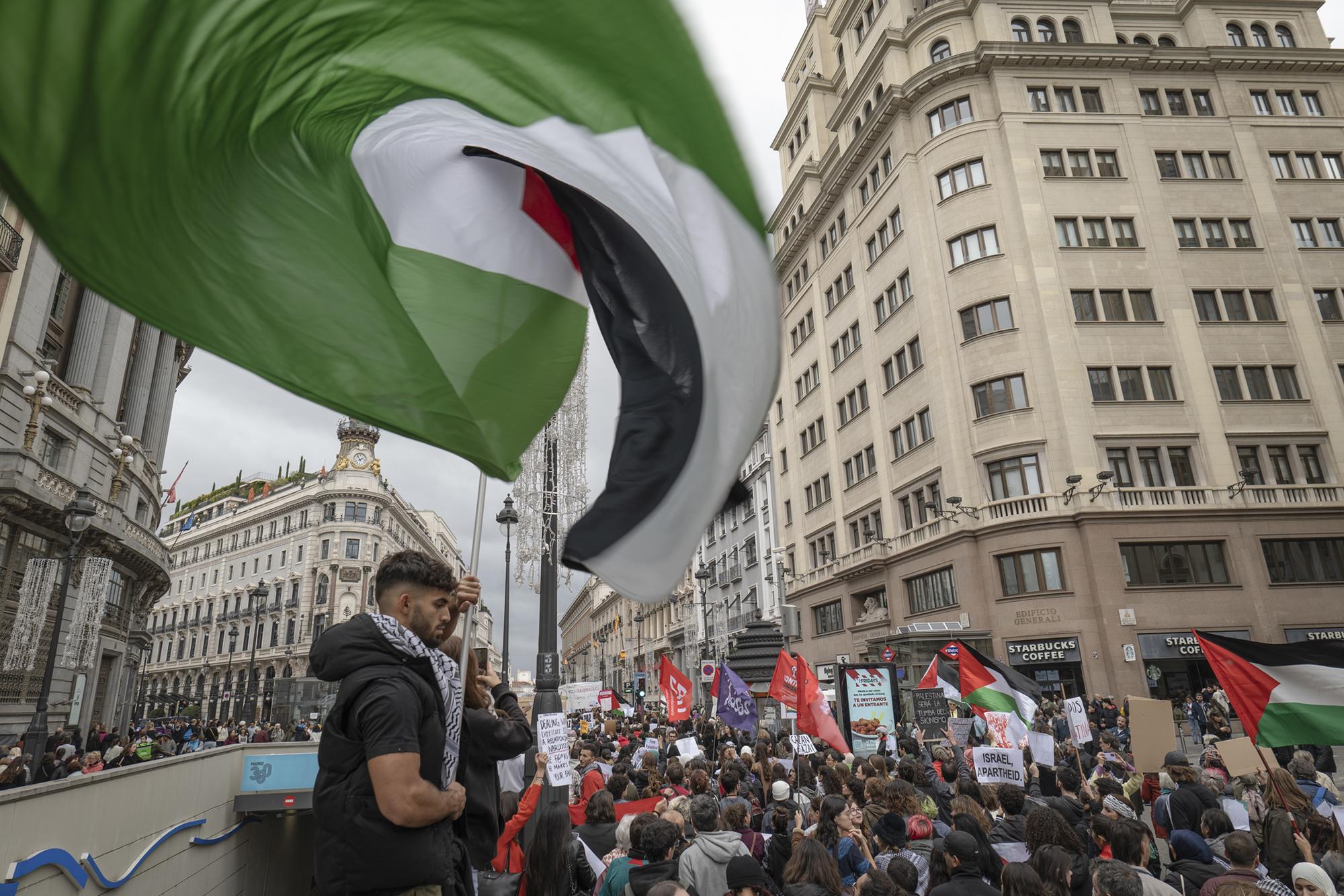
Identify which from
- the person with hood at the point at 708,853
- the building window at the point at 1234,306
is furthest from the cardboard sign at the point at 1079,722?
the building window at the point at 1234,306

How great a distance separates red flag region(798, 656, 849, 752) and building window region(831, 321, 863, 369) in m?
31.1

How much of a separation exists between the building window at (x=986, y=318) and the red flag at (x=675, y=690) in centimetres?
2132

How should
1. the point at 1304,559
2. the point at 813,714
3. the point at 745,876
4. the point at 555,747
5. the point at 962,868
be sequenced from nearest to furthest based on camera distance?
the point at 745,876 < the point at 962,868 < the point at 555,747 < the point at 813,714 < the point at 1304,559

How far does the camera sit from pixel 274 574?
281 feet

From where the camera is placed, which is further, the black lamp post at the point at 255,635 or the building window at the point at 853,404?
the building window at the point at 853,404

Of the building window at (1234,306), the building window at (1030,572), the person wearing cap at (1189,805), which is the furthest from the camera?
the building window at (1234,306)

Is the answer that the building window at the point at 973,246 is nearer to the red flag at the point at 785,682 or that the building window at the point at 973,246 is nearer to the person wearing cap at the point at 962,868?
the red flag at the point at 785,682

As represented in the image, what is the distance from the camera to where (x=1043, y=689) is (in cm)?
2889

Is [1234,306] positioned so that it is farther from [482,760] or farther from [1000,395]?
[482,760]

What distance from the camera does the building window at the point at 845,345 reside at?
42.1 meters

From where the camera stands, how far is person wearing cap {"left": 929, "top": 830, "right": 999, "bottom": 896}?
502cm

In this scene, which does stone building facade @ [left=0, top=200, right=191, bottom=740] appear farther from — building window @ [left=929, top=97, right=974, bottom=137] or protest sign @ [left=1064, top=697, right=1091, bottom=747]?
building window @ [left=929, top=97, right=974, bottom=137]

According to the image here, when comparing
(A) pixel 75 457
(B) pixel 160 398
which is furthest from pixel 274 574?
(A) pixel 75 457

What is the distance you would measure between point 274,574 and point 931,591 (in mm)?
75229
